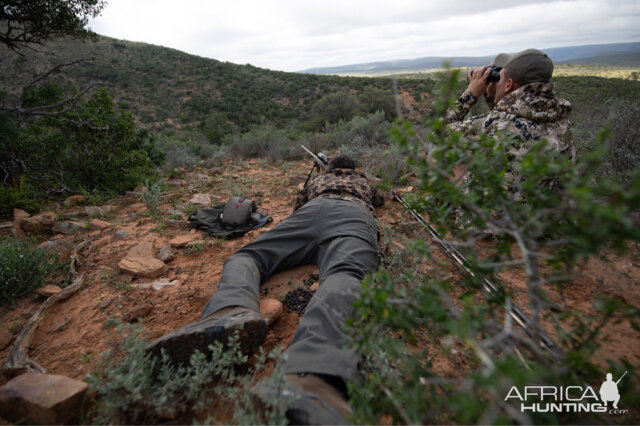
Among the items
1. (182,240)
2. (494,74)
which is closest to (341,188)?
(182,240)

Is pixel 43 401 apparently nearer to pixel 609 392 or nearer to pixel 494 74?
pixel 609 392

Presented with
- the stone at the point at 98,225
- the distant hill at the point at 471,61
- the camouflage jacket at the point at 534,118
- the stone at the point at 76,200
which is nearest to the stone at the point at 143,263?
the stone at the point at 98,225

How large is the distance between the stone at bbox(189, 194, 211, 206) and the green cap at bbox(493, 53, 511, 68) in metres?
4.02

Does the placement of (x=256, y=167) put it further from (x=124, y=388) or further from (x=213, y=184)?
(x=124, y=388)

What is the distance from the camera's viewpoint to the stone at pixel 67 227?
3.40 metres

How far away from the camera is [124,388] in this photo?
1322 millimetres

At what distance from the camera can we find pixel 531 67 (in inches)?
104

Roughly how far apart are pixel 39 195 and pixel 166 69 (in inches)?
1112

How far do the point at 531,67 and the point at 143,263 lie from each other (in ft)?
13.3

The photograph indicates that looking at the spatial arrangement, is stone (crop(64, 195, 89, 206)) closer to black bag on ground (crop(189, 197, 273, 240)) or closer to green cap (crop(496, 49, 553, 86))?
black bag on ground (crop(189, 197, 273, 240))

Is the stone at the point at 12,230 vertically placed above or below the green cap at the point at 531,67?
below

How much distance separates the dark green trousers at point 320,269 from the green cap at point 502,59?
2.16 m

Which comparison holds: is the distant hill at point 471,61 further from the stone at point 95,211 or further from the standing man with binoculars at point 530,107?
the stone at point 95,211

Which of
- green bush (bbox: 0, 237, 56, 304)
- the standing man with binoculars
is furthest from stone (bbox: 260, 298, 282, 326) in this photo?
the standing man with binoculars
